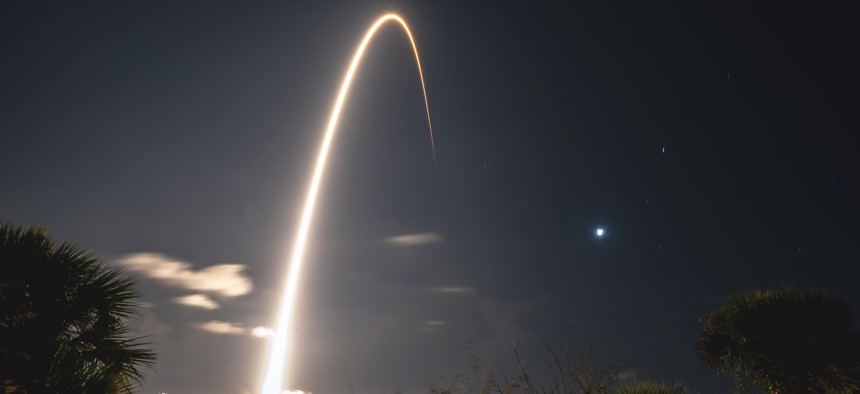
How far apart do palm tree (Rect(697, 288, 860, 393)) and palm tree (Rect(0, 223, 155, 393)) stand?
1341cm

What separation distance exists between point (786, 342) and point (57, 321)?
54.6 ft

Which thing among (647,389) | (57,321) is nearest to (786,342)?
(647,389)

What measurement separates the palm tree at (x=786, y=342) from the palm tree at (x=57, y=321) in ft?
44.0

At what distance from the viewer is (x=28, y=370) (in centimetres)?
696

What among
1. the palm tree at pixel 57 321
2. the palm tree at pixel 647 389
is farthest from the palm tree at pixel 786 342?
the palm tree at pixel 57 321

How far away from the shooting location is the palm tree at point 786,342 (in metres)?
13.1

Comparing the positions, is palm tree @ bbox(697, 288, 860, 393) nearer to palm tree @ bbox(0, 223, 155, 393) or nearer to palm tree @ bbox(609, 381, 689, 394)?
palm tree @ bbox(609, 381, 689, 394)

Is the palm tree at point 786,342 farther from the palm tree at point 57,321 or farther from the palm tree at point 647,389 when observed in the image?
the palm tree at point 57,321

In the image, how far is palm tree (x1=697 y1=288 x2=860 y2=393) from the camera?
1312 centimetres

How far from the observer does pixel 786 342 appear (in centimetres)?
1370

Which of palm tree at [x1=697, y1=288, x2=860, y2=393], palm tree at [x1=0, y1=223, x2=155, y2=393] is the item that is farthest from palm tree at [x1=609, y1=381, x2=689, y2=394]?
palm tree at [x1=0, y1=223, x2=155, y2=393]

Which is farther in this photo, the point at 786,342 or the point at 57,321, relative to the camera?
the point at 786,342

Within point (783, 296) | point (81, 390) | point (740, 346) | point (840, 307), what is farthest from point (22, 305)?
point (840, 307)

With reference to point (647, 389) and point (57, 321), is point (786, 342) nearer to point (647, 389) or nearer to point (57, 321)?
point (647, 389)
